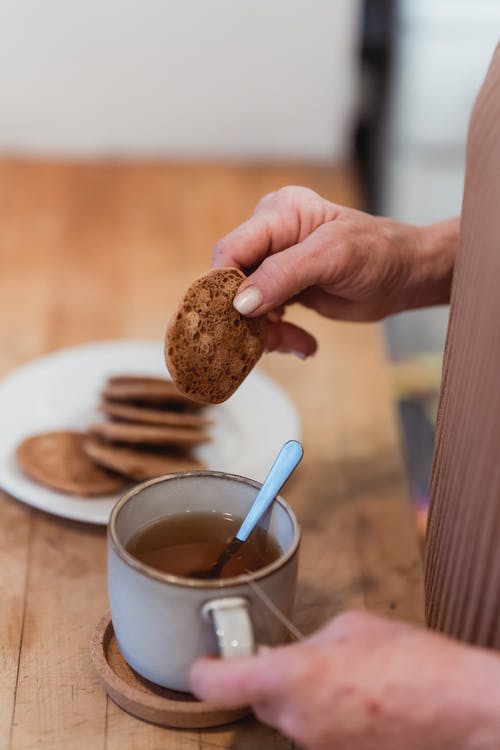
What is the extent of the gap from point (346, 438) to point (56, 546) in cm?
39

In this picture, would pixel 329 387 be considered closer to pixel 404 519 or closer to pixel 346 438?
pixel 346 438

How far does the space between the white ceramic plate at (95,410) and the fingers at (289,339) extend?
0.31 ft

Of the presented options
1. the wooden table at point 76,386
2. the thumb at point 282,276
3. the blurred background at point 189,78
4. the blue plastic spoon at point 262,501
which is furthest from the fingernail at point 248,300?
the blurred background at point 189,78

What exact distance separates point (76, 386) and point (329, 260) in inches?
15.3

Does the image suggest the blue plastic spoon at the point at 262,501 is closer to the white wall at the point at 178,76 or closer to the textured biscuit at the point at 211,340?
the textured biscuit at the point at 211,340

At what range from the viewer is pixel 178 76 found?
6.34 feet

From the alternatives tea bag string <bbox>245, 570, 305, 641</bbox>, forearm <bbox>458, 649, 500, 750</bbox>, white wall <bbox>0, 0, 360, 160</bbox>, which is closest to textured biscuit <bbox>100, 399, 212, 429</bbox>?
tea bag string <bbox>245, 570, 305, 641</bbox>

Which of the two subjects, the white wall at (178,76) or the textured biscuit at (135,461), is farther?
the white wall at (178,76)

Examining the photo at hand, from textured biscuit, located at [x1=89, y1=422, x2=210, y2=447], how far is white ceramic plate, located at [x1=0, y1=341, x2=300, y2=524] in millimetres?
52

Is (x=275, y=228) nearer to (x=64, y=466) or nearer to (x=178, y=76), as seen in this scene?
(x=64, y=466)

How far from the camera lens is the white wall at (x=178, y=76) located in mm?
1872

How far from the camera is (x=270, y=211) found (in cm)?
93

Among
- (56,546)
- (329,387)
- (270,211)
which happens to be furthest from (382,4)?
(56,546)

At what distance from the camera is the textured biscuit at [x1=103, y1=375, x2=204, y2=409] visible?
3.40 feet
